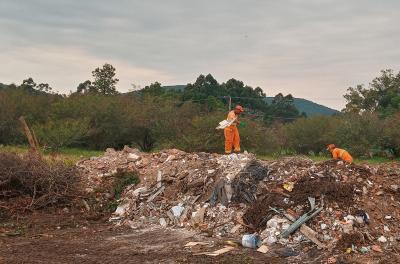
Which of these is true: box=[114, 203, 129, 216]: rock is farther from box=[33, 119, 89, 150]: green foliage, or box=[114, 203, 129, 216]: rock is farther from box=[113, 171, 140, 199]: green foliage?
box=[33, 119, 89, 150]: green foliage

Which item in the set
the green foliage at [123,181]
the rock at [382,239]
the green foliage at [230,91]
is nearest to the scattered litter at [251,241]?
the rock at [382,239]

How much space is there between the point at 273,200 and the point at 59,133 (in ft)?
54.1

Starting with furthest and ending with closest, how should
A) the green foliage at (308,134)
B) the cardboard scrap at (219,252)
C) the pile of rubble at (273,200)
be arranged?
1. the green foliage at (308,134)
2. the pile of rubble at (273,200)
3. the cardboard scrap at (219,252)

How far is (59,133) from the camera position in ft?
76.2

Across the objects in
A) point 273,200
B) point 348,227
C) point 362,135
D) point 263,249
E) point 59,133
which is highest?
point 59,133

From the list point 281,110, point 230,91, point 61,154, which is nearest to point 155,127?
point 61,154

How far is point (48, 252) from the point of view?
749cm

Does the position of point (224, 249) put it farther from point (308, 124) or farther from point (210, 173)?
point (308, 124)

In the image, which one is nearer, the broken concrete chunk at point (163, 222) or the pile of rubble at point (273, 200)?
the pile of rubble at point (273, 200)

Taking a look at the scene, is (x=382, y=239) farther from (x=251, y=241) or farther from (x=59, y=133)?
(x=59, y=133)

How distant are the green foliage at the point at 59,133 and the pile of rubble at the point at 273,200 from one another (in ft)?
40.0

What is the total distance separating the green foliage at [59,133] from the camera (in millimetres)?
23102

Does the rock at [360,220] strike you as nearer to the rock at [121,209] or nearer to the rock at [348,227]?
the rock at [348,227]

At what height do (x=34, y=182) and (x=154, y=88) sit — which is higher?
(x=154, y=88)
